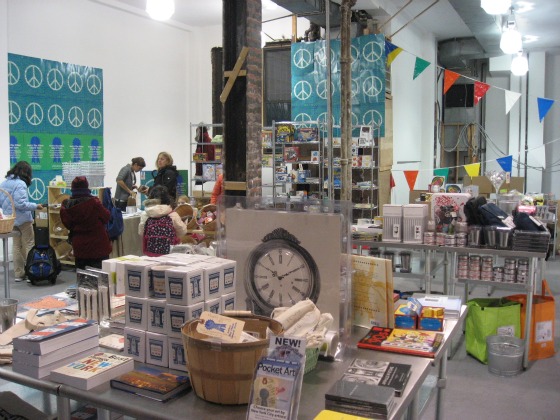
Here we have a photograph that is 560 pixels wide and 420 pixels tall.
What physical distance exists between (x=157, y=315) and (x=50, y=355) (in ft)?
1.22

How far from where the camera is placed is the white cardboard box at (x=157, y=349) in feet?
6.73

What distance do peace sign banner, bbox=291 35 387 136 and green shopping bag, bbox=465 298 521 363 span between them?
493cm

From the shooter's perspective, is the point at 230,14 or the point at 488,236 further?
the point at 488,236

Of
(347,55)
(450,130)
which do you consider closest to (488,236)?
(347,55)

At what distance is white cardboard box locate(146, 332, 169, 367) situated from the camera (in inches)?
80.7

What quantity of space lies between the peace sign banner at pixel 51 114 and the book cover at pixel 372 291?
796 centimetres

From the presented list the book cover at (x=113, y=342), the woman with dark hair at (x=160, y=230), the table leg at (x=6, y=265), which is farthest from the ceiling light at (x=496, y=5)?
the table leg at (x=6, y=265)

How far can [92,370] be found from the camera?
77.0 inches

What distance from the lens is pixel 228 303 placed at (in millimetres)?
2193

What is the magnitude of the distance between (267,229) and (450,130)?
13149 mm

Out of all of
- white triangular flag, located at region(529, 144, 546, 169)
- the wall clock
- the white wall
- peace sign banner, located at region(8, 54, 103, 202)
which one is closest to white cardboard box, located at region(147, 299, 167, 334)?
the wall clock

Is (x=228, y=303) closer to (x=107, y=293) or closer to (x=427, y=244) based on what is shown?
(x=107, y=293)

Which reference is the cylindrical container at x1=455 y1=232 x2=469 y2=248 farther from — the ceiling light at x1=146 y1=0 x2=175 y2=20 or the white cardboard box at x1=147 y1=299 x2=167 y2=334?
the white cardboard box at x1=147 y1=299 x2=167 y2=334

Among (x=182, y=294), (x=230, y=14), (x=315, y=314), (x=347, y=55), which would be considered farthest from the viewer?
(x=347, y=55)
